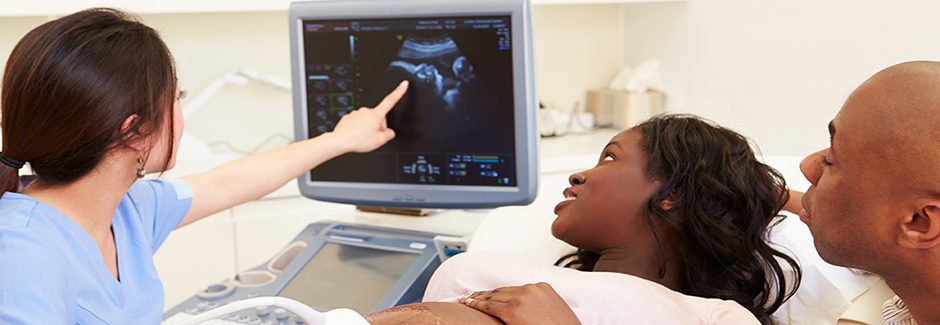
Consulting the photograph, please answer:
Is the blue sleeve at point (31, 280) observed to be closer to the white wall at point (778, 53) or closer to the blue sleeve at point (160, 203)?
the blue sleeve at point (160, 203)

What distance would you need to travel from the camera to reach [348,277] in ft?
4.52

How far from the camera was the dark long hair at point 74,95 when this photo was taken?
0.88 meters

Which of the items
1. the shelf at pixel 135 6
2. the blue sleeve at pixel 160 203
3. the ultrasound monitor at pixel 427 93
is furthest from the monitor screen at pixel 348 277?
the shelf at pixel 135 6

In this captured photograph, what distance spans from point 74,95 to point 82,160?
10cm

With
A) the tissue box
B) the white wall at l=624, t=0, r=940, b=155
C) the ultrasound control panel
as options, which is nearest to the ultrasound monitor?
the ultrasound control panel

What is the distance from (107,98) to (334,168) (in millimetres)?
680

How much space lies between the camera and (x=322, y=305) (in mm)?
1306

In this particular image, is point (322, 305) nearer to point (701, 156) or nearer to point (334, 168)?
point (334, 168)

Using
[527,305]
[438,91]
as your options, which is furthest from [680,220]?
[438,91]

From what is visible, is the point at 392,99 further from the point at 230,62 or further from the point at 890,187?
the point at 230,62

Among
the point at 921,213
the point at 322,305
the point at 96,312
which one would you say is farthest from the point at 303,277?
the point at 921,213

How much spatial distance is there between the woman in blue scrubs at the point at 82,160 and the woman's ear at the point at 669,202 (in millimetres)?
806

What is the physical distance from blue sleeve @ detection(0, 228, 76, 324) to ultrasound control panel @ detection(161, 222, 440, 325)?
416mm

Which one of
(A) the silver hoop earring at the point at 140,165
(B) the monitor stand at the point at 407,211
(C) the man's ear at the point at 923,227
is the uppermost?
(A) the silver hoop earring at the point at 140,165
